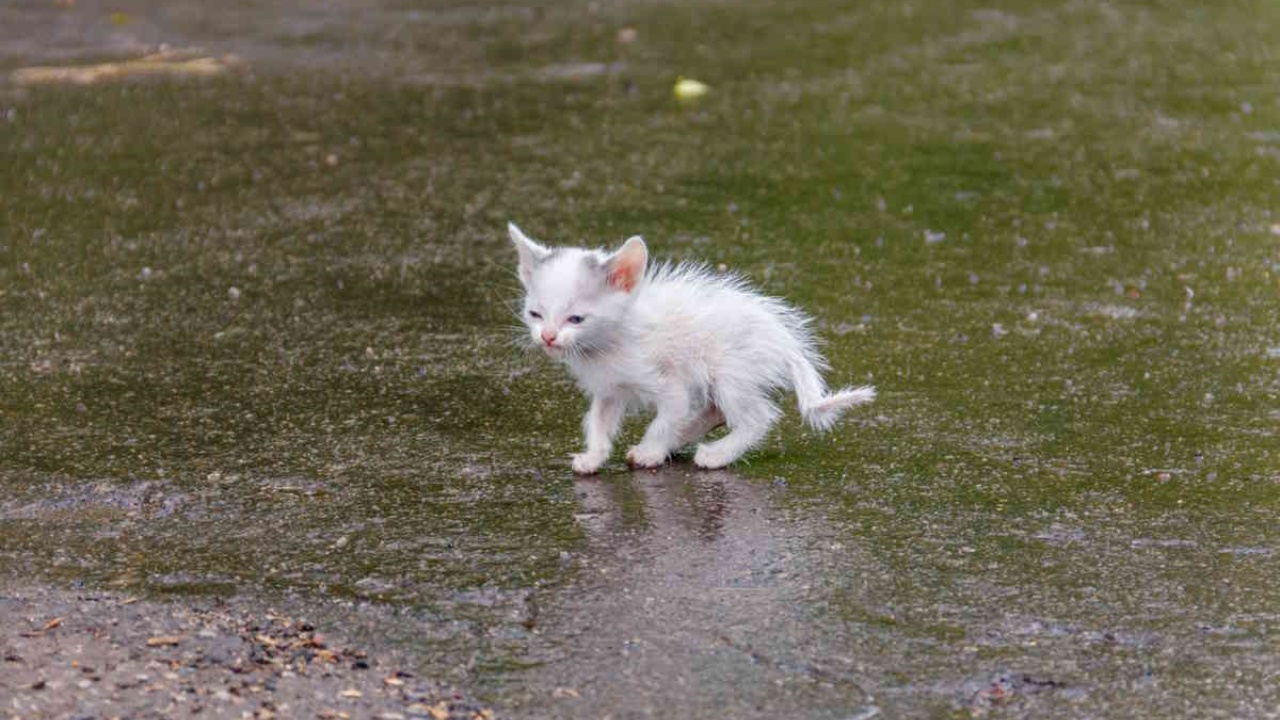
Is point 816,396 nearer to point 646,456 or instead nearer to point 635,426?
point 646,456

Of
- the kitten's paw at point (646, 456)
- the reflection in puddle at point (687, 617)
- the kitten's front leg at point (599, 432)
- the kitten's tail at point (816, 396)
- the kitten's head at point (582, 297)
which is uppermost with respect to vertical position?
the kitten's head at point (582, 297)

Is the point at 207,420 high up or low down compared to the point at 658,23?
down

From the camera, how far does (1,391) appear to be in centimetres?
548

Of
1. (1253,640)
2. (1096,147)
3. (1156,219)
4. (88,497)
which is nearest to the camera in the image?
(1253,640)

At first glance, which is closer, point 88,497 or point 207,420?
point 88,497

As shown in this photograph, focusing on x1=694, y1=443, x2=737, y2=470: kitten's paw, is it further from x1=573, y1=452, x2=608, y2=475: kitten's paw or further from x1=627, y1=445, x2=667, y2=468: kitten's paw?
x1=573, y1=452, x2=608, y2=475: kitten's paw

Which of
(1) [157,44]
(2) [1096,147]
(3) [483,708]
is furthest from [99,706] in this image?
(1) [157,44]

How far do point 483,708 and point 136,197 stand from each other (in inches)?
195

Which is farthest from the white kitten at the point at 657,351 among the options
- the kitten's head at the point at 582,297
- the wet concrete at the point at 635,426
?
the wet concrete at the point at 635,426

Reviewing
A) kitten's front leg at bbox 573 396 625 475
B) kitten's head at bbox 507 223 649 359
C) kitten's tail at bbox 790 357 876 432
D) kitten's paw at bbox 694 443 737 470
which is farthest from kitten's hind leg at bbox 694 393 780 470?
kitten's head at bbox 507 223 649 359

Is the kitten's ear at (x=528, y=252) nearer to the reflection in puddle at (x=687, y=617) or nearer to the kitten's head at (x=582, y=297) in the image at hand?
the kitten's head at (x=582, y=297)

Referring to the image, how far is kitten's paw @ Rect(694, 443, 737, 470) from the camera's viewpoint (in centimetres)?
491

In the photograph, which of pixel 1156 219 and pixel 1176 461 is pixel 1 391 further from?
Result: pixel 1156 219

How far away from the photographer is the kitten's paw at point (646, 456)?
4926 millimetres
